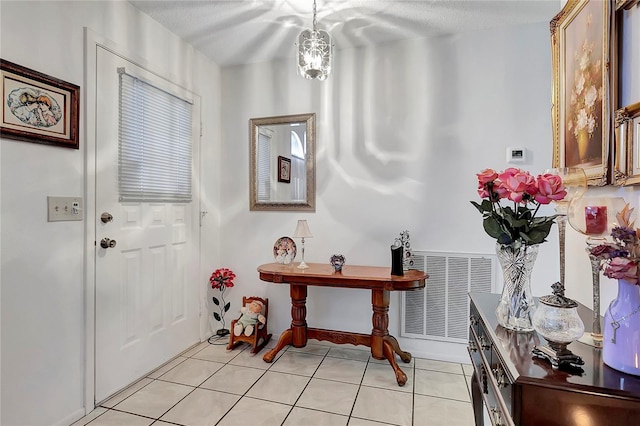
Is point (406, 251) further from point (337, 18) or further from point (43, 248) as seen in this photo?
point (43, 248)

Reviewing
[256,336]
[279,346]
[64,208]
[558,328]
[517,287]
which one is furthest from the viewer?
[256,336]

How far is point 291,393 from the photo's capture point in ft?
6.98

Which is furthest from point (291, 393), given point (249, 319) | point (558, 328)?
point (558, 328)

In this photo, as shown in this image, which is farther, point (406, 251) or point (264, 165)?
point (264, 165)

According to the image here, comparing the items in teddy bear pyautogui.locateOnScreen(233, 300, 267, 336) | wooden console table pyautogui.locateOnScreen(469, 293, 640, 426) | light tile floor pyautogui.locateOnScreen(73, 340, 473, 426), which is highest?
wooden console table pyautogui.locateOnScreen(469, 293, 640, 426)

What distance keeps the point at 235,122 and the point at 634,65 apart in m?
2.79

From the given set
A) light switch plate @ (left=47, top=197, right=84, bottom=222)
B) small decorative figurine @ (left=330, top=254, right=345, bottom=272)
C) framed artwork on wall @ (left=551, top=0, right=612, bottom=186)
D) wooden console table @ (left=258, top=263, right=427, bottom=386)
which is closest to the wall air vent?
wooden console table @ (left=258, top=263, right=427, bottom=386)

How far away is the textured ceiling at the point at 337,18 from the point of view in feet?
7.23

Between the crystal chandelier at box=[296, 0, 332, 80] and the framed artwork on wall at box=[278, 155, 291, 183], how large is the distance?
1.09 meters

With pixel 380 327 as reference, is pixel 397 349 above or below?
below

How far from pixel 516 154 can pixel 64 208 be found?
2.91 m

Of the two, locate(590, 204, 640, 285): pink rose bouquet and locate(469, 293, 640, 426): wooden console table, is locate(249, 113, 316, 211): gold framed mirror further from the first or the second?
locate(590, 204, 640, 285): pink rose bouquet

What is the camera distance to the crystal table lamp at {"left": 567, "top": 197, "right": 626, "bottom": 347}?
1.04m

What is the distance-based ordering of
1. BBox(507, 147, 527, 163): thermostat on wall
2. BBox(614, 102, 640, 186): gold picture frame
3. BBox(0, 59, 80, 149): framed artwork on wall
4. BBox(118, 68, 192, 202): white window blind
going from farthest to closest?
BBox(507, 147, 527, 163): thermostat on wall, BBox(118, 68, 192, 202): white window blind, BBox(0, 59, 80, 149): framed artwork on wall, BBox(614, 102, 640, 186): gold picture frame
